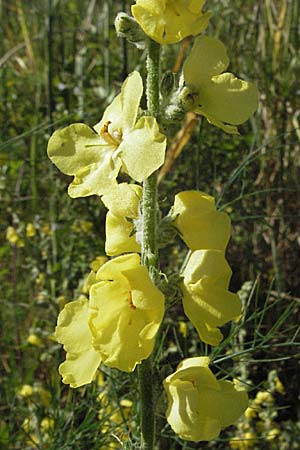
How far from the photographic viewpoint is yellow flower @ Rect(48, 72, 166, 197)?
939 millimetres

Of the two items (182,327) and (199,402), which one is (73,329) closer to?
(199,402)

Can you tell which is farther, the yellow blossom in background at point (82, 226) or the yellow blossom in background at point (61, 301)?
the yellow blossom in background at point (82, 226)

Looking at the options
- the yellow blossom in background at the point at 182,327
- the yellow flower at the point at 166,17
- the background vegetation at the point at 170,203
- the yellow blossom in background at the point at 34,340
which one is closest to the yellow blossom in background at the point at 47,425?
the background vegetation at the point at 170,203

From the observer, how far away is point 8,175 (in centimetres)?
236

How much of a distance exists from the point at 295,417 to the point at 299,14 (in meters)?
1.44

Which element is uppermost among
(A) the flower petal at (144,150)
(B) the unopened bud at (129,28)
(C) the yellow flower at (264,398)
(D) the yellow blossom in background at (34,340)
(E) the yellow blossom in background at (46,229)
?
(B) the unopened bud at (129,28)

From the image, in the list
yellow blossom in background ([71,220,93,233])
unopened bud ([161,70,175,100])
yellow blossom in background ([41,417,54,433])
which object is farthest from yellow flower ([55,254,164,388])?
yellow blossom in background ([71,220,93,233])

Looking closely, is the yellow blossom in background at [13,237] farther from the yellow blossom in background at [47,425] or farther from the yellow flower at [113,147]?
the yellow flower at [113,147]

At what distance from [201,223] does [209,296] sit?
0.35 ft

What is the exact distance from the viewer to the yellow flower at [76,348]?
1045 mm

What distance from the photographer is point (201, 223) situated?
1.02 m

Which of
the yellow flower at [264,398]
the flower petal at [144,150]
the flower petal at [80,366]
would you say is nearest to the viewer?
the flower petal at [144,150]

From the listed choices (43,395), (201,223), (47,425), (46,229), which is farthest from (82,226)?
(201,223)

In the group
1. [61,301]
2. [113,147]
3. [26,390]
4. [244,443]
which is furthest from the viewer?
[61,301]
